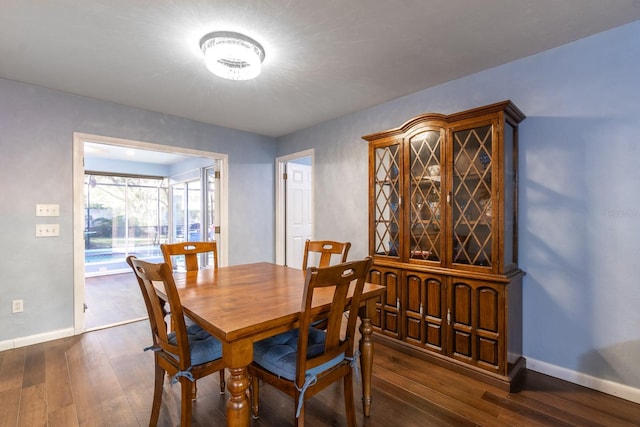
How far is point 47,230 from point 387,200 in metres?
3.25

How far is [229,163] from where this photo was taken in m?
4.16

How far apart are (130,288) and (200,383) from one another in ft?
11.4

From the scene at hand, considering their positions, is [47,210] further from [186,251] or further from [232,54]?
[232,54]

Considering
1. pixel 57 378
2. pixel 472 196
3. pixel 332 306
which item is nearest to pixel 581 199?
pixel 472 196

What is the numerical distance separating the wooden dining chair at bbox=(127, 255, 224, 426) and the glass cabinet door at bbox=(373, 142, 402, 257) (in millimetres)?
1734

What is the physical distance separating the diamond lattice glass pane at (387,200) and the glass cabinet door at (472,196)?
1.69 feet

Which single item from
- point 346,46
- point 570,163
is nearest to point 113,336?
point 346,46

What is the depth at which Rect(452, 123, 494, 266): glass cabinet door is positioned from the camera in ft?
7.06

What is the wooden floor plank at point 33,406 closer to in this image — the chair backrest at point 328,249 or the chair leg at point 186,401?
the chair leg at point 186,401

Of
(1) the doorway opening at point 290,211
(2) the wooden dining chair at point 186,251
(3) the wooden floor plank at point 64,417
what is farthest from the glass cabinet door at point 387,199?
(3) the wooden floor plank at point 64,417

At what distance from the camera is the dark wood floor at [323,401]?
1.72 metres

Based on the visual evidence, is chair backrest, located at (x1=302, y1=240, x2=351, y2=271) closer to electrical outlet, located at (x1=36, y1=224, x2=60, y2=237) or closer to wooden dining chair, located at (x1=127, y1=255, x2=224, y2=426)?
wooden dining chair, located at (x1=127, y1=255, x2=224, y2=426)

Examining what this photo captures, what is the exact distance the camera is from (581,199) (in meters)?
2.06

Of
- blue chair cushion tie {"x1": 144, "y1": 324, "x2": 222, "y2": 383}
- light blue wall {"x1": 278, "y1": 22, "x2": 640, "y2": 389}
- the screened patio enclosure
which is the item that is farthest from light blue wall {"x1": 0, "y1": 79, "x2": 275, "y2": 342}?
light blue wall {"x1": 278, "y1": 22, "x2": 640, "y2": 389}
